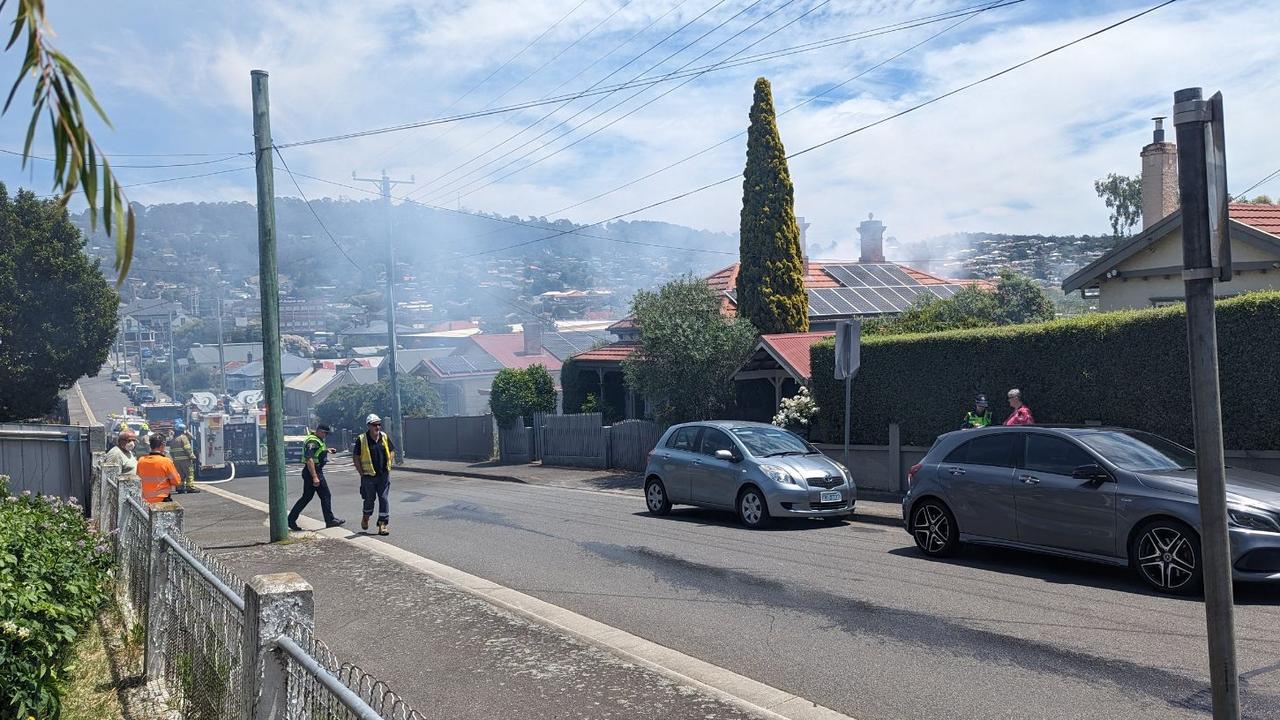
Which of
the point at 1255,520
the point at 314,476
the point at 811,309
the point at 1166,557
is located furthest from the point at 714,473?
the point at 811,309

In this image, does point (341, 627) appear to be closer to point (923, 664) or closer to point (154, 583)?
point (154, 583)

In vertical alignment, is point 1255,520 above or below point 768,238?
below

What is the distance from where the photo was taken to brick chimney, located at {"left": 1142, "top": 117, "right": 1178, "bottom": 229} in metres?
→ 22.0

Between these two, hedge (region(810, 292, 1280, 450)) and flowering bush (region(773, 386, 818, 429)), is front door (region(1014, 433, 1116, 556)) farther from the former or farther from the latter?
flowering bush (region(773, 386, 818, 429))

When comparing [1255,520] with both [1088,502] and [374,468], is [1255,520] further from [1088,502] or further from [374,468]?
[374,468]

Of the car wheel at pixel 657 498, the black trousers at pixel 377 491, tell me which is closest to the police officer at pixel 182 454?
the black trousers at pixel 377 491

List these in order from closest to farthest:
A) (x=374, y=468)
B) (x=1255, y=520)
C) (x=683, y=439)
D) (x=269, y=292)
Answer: (x=1255, y=520) → (x=269, y=292) → (x=374, y=468) → (x=683, y=439)

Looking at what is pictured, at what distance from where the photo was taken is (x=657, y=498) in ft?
53.1

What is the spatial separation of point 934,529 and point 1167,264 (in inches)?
384

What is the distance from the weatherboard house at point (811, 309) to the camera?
24.3m

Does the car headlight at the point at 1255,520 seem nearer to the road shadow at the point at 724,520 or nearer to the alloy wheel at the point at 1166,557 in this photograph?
the alloy wheel at the point at 1166,557

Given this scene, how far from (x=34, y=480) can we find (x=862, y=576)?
554 inches

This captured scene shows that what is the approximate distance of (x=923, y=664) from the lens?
6965 millimetres

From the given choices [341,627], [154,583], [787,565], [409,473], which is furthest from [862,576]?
[409,473]
